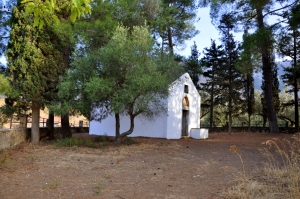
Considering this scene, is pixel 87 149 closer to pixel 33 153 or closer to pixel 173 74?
pixel 33 153

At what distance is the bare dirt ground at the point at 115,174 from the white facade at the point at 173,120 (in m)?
5.94

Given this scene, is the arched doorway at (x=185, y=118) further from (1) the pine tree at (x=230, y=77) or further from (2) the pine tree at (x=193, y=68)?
(1) the pine tree at (x=230, y=77)

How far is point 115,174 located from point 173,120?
399 inches

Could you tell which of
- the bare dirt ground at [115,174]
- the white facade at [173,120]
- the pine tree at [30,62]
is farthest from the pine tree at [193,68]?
the bare dirt ground at [115,174]

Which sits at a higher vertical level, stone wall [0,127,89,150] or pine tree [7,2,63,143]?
pine tree [7,2,63,143]

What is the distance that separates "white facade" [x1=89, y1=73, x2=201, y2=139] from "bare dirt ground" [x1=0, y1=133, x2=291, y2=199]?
19.5 ft

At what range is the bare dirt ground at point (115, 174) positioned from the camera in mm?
5207

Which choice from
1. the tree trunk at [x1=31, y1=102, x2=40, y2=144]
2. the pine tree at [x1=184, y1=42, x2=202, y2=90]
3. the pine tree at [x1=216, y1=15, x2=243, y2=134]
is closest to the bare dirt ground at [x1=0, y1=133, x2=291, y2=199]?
the tree trunk at [x1=31, y1=102, x2=40, y2=144]

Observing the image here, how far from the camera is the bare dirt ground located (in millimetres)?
5207

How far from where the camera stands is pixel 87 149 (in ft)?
36.1

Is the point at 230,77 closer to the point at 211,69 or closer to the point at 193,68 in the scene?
the point at 211,69

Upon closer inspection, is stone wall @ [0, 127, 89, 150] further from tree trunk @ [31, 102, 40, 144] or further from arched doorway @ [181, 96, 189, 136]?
arched doorway @ [181, 96, 189, 136]

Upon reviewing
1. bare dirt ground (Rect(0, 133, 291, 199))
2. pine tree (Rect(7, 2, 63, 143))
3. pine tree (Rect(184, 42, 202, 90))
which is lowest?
bare dirt ground (Rect(0, 133, 291, 199))

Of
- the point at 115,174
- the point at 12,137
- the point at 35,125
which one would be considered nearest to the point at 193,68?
the point at 35,125
